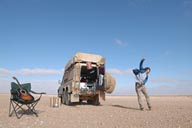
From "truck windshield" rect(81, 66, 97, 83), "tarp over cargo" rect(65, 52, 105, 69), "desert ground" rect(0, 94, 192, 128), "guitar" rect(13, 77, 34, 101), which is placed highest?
"tarp over cargo" rect(65, 52, 105, 69)

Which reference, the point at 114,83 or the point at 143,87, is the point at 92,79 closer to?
the point at 114,83

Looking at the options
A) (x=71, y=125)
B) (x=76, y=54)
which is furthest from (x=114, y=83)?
(x=71, y=125)

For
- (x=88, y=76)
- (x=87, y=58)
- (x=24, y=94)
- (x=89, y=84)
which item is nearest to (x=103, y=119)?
(x=24, y=94)

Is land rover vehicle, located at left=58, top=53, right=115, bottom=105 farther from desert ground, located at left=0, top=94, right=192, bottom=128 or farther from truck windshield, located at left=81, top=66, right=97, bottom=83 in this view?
desert ground, located at left=0, top=94, right=192, bottom=128

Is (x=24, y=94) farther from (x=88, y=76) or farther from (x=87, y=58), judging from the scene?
(x=88, y=76)

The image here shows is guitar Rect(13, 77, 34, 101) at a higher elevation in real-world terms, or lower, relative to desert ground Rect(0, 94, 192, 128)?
higher

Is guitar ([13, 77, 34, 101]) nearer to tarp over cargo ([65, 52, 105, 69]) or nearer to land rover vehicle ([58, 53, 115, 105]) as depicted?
land rover vehicle ([58, 53, 115, 105])

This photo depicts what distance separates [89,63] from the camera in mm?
A: 13930

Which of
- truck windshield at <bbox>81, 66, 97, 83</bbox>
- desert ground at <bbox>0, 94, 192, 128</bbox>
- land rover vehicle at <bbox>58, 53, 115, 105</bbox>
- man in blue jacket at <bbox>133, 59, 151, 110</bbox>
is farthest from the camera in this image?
truck windshield at <bbox>81, 66, 97, 83</bbox>

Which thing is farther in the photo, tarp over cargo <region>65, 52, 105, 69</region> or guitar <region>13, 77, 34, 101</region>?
tarp over cargo <region>65, 52, 105, 69</region>

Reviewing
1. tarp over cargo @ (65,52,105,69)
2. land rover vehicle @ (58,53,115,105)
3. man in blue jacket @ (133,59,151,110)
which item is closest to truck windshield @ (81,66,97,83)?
land rover vehicle @ (58,53,115,105)

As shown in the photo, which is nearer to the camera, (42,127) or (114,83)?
(42,127)

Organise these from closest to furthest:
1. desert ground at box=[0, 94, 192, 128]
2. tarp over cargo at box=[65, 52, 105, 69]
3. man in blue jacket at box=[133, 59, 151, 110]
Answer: desert ground at box=[0, 94, 192, 128], man in blue jacket at box=[133, 59, 151, 110], tarp over cargo at box=[65, 52, 105, 69]

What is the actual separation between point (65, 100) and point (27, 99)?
646 centimetres
